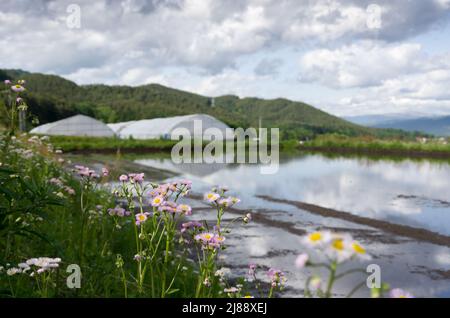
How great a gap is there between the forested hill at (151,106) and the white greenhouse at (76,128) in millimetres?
1990

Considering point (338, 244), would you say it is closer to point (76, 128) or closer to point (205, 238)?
point (205, 238)

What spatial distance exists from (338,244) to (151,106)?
72313mm

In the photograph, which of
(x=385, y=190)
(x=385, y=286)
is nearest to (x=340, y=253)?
(x=385, y=286)

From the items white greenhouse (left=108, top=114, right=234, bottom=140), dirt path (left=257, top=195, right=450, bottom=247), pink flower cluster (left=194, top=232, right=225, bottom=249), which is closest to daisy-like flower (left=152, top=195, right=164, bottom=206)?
pink flower cluster (left=194, top=232, right=225, bottom=249)

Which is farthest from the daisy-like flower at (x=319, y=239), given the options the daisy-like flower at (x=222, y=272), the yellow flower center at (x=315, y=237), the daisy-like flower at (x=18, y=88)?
the daisy-like flower at (x=18, y=88)

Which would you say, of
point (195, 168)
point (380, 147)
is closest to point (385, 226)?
point (195, 168)

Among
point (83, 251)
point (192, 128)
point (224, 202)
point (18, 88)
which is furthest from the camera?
point (192, 128)

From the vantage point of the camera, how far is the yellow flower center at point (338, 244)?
34.6 inches

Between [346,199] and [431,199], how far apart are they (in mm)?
1835

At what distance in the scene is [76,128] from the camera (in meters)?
35.8

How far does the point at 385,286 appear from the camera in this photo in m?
0.95

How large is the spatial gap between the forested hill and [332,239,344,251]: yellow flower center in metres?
31.0
